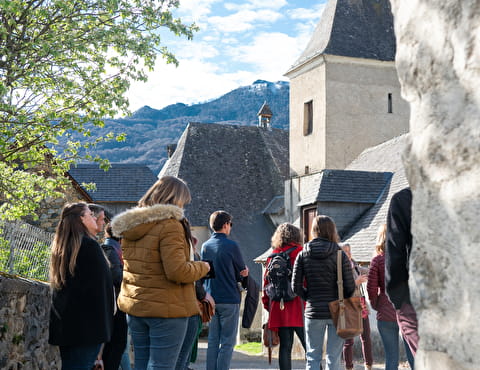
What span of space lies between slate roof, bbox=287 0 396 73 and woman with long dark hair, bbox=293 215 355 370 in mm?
22141

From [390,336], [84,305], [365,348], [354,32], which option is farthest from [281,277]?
[354,32]

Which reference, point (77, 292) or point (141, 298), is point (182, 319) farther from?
point (77, 292)

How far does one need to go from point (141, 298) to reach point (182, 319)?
315mm

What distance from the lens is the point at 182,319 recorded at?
4340 millimetres

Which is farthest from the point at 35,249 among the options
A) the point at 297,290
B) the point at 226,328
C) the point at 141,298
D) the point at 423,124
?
the point at 423,124

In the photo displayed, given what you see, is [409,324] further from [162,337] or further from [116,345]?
[116,345]

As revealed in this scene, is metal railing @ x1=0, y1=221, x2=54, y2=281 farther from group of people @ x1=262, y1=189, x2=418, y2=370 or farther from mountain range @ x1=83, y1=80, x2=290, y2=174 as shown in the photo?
mountain range @ x1=83, y1=80, x2=290, y2=174

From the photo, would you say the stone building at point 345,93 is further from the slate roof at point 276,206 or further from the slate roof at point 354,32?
the slate roof at point 276,206

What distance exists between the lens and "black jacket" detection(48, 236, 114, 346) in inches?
173

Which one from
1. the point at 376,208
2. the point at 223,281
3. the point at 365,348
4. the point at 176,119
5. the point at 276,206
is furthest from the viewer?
the point at 176,119

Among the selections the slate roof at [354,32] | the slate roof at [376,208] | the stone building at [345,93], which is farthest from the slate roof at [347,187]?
the slate roof at [354,32]

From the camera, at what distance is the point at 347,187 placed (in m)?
19.2

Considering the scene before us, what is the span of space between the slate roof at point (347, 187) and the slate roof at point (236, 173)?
11874mm

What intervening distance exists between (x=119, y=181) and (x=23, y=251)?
23.3 m
